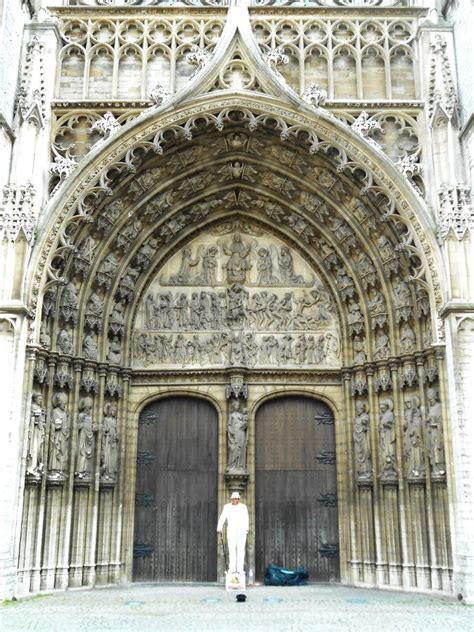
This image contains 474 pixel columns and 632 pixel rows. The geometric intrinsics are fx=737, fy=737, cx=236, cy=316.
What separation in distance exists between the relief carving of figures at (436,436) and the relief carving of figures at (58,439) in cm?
574

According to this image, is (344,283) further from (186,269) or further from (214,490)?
(214,490)

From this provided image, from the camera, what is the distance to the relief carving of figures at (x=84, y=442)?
39.3 feet

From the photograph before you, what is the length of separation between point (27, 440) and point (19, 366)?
3.60ft

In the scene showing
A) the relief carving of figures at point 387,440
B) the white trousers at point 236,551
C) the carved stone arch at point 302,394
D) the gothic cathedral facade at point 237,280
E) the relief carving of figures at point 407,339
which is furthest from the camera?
the carved stone arch at point 302,394

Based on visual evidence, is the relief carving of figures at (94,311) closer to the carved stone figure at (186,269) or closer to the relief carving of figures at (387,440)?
the carved stone figure at (186,269)

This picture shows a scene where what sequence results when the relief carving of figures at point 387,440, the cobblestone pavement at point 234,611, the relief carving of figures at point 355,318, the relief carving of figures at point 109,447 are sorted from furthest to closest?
1. the relief carving of figures at point 355,318
2. the relief carving of figures at point 109,447
3. the relief carving of figures at point 387,440
4. the cobblestone pavement at point 234,611

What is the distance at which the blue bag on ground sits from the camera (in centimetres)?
1218

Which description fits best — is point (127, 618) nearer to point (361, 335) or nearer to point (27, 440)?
point (27, 440)

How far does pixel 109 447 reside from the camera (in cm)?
Answer: 1251

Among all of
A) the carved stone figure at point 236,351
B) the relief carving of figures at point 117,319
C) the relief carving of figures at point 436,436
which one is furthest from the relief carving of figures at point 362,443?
the relief carving of figures at point 117,319

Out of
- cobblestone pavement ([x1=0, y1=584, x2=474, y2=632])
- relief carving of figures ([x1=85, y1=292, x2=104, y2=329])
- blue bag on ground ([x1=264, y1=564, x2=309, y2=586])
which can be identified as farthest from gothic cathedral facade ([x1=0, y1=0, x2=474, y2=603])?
cobblestone pavement ([x1=0, y1=584, x2=474, y2=632])

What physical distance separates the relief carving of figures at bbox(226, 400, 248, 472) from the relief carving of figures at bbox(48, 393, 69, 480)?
2.79 metres

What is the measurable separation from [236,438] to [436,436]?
3457 millimetres

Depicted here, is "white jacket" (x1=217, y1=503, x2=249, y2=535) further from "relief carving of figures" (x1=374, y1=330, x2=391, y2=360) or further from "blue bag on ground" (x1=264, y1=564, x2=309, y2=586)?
"relief carving of figures" (x1=374, y1=330, x2=391, y2=360)
